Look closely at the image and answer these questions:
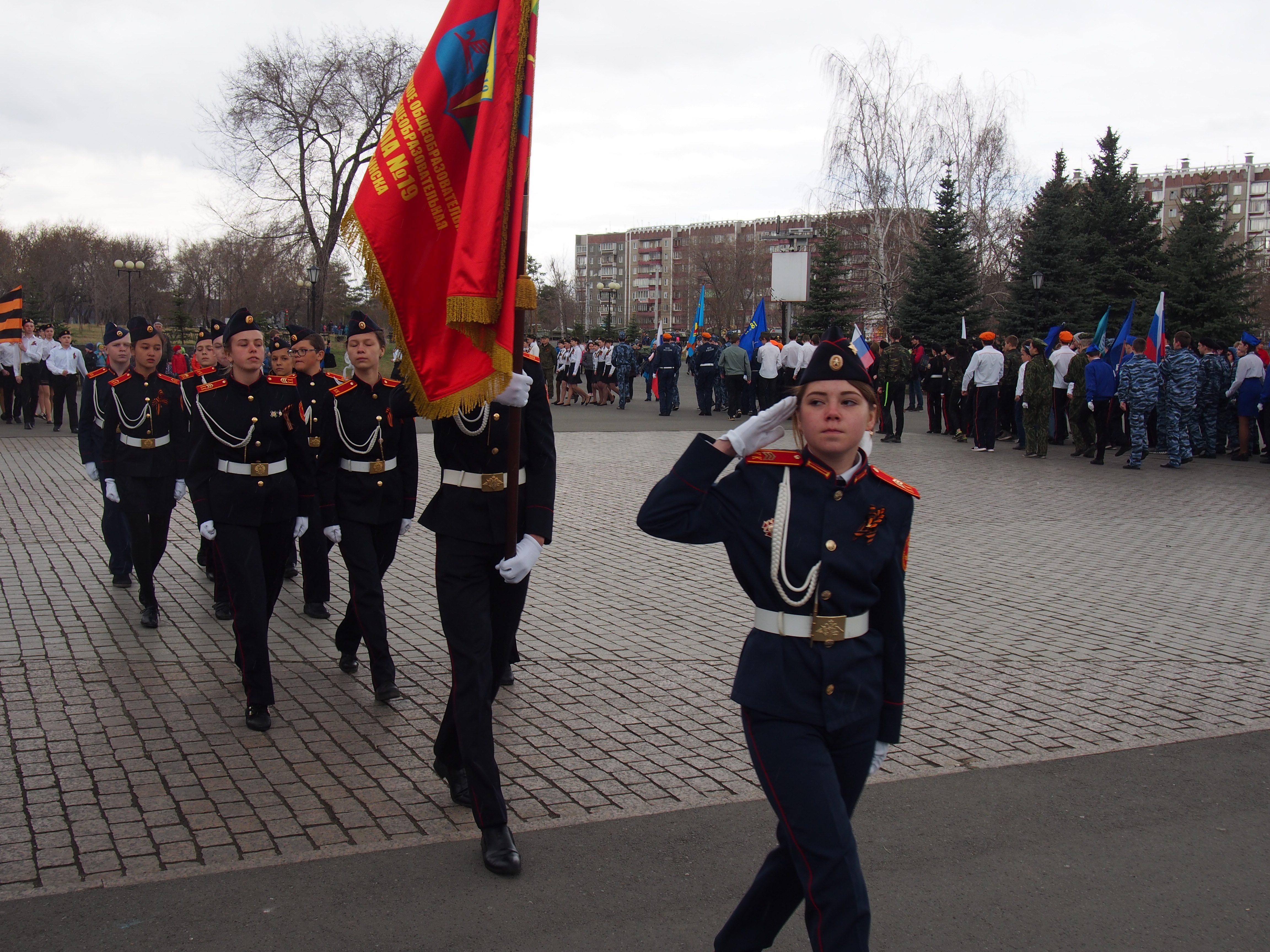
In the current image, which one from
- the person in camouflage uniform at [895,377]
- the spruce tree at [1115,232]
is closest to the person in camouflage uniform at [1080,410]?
the person in camouflage uniform at [895,377]

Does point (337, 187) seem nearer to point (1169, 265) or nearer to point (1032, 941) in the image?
point (1169, 265)

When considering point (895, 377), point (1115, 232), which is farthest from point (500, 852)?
point (1115, 232)

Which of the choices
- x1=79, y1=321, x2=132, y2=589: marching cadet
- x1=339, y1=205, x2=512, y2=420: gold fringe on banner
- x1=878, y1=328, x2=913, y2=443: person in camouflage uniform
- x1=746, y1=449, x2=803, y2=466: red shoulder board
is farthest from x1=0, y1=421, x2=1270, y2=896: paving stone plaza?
x1=878, y1=328, x2=913, y2=443: person in camouflage uniform

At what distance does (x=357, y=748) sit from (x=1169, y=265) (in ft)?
115

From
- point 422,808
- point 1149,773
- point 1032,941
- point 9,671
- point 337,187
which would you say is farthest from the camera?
point 337,187

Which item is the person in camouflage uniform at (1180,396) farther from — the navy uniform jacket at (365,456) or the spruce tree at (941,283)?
the spruce tree at (941,283)

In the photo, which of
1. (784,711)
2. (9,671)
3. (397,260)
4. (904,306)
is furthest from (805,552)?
(904,306)

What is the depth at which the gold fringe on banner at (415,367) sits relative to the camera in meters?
4.06

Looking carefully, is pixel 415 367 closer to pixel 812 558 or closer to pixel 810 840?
pixel 812 558

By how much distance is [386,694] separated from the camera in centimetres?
585

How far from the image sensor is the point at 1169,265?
112 feet

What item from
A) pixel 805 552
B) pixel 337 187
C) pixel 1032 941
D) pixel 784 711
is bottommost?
pixel 1032 941

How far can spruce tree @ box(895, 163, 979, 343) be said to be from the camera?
36.1 metres

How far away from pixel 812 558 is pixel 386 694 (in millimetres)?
3507
